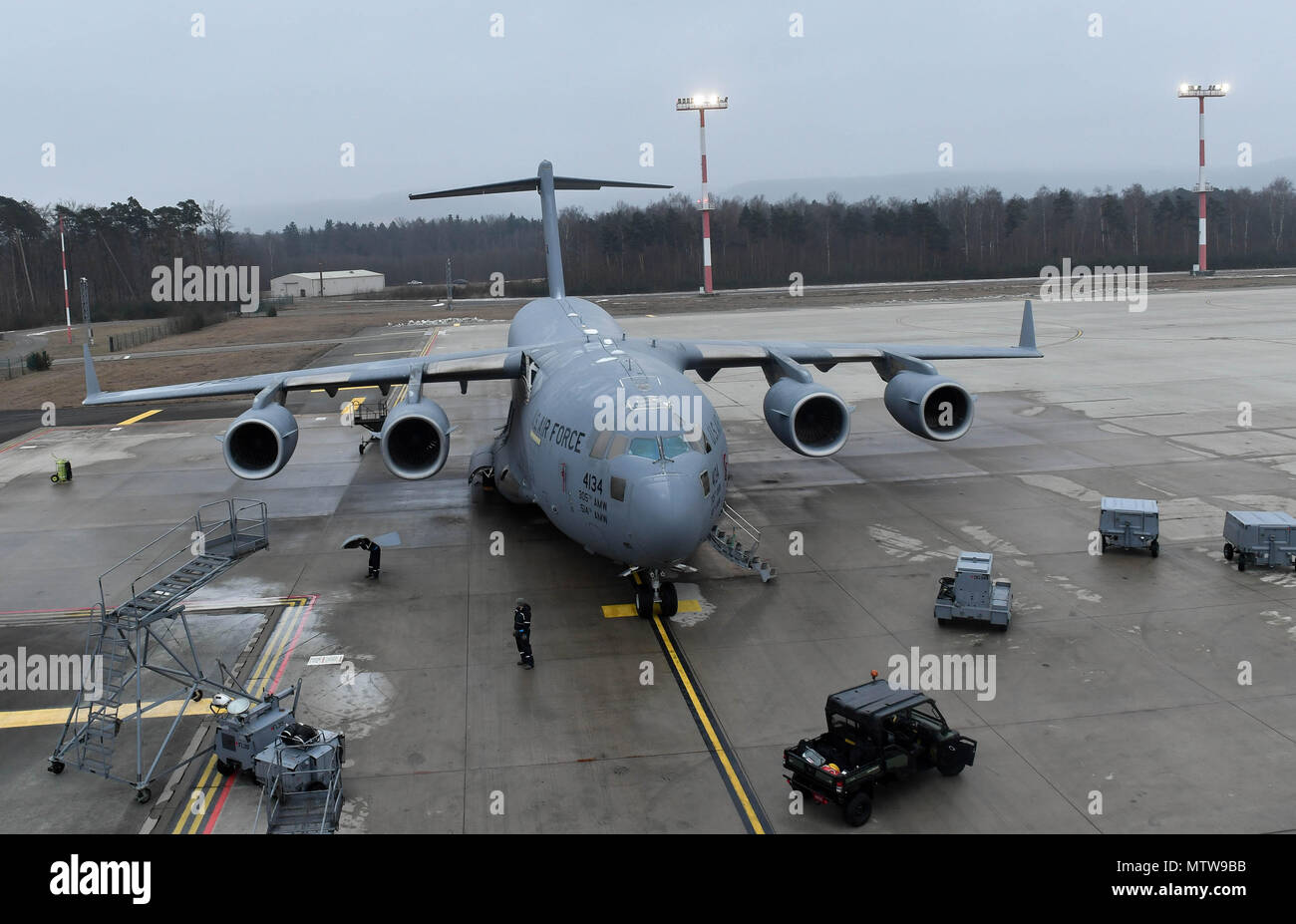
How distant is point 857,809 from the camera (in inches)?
422

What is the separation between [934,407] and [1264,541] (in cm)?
739

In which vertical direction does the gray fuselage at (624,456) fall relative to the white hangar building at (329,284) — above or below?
below

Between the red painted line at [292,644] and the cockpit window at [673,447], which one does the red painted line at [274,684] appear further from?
the cockpit window at [673,447]

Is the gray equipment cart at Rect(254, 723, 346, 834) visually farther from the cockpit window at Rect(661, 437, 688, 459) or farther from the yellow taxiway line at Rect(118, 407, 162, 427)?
the yellow taxiway line at Rect(118, 407, 162, 427)

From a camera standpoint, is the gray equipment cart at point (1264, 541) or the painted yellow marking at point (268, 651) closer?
the painted yellow marking at point (268, 651)

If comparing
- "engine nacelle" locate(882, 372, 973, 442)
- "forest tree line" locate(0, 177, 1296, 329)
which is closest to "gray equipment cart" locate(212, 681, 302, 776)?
"engine nacelle" locate(882, 372, 973, 442)

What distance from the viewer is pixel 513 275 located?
162750mm

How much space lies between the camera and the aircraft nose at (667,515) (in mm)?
14945

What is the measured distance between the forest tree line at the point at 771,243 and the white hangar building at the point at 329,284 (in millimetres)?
7647

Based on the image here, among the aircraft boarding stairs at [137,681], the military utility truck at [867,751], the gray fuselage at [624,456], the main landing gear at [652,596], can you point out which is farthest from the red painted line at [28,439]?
the military utility truck at [867,751]

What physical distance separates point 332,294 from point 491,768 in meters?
153

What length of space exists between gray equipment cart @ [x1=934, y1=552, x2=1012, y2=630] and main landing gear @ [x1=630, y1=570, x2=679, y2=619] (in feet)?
14.0

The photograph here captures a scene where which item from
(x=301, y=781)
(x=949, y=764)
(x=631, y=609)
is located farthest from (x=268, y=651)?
(x=949, y=764)
